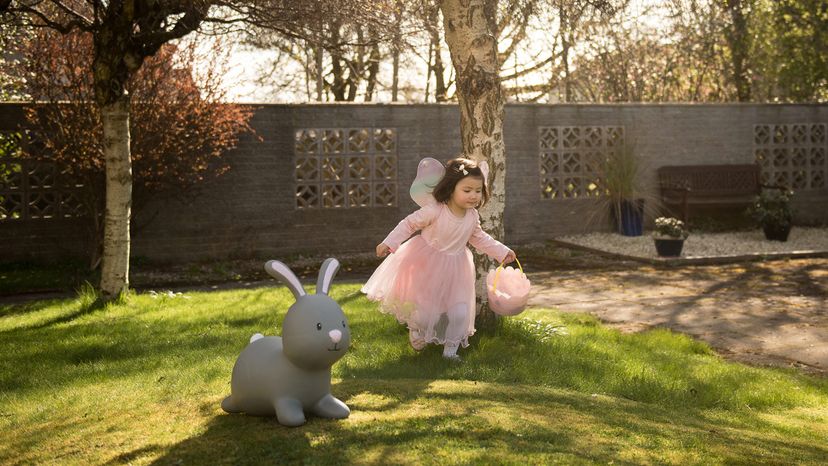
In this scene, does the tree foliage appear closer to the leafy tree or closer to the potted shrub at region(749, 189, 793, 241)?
the leafy tree

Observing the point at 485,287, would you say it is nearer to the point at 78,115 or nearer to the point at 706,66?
the point at 78,115

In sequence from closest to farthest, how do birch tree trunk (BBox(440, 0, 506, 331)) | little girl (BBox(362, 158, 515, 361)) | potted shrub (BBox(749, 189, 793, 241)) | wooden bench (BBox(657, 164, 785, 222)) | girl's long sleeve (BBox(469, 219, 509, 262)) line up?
little girl (BBox(362, 158, 515, 361)), girl's long sleeve (BBox(469, 219, 509, 262)), birch tree trunk (BBox(440, 0, 506, 331)), potted shrub (BBox(749, 189, 793, 241)), wooden bench (BBox(657, 164, 785, 222))

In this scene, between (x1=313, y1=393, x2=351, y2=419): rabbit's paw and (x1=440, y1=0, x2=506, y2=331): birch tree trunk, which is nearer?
(x1=313, y1=393, x2=351, y2=419): rabbit's paw

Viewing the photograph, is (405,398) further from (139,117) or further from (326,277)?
(139,117)

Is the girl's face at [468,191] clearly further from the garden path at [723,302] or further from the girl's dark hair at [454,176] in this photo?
the garden path at [723,302]

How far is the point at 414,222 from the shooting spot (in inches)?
262

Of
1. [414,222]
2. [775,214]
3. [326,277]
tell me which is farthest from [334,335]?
[775,214]

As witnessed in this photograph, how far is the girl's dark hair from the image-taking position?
21.4 ft

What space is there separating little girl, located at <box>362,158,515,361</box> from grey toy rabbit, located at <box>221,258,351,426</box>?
1.86 metres

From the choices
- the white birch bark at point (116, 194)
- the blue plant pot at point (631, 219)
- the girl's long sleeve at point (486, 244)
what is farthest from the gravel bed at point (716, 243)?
the white birch bark at point (116, 194)

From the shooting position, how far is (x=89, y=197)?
1251 cm

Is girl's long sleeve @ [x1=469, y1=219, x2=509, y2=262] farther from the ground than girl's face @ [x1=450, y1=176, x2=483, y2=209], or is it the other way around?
girl's face @ [x1=450, y1=176, x2=483, y2=209]

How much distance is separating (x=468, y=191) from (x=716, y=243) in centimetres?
953

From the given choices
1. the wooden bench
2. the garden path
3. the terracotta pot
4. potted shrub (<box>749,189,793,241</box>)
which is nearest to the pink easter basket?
the garden path
